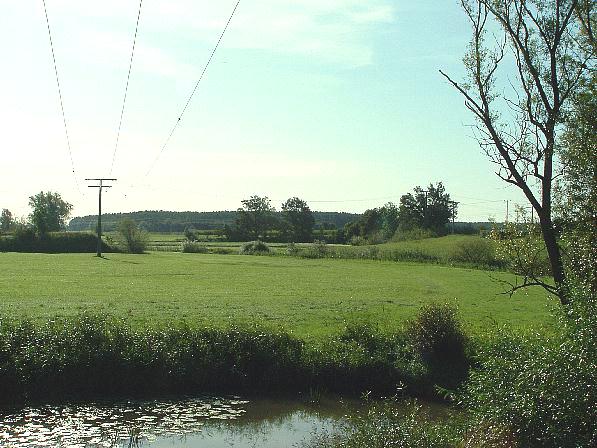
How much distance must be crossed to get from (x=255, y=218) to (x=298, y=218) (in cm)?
1080

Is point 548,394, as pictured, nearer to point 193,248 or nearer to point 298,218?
point 193,248

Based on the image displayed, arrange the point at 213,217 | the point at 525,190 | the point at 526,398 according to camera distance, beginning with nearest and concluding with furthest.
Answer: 1. the point at 526,398
2. the point at 525,190
3. the point at 213,217

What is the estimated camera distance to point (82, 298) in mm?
40188

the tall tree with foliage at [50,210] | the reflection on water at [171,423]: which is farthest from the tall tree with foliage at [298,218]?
the reflection on water at [171,423]

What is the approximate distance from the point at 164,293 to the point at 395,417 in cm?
3461

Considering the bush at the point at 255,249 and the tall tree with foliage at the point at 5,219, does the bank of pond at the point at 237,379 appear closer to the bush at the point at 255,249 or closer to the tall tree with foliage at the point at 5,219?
the bush at the point at 255,249

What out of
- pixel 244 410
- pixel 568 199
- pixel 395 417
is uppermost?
pixel 568 199

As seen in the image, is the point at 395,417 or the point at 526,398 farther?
the point at 395,417

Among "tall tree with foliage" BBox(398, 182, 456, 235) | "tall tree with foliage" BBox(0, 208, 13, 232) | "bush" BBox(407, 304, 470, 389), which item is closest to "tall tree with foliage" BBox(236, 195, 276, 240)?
"tall tree with foliage" BBox(398, 182, 456, 235)

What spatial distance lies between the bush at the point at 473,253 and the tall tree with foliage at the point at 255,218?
240 feet

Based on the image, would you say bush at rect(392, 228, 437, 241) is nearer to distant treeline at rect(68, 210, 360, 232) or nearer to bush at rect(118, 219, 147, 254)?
distant treeline at rect(68, 210, 360, 232)

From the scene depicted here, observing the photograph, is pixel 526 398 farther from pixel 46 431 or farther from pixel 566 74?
pixel 46 431

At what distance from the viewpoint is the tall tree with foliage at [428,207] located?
13912cm

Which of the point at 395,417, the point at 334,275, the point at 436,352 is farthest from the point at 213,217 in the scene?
the point at 395,417
